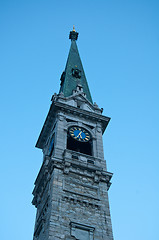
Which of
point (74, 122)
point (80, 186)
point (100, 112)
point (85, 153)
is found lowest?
point (80, 186)

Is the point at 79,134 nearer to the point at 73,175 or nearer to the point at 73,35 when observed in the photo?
the point at 73,175

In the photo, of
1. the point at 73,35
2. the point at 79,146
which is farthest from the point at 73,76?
the point at 73,35

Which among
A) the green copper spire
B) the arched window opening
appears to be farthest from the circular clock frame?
the green copper spire

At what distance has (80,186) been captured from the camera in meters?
36.8

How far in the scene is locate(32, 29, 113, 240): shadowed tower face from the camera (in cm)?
3275

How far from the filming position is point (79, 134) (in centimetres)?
4378

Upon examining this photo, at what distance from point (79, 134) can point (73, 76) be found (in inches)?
580

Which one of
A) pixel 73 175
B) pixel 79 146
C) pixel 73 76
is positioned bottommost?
pixel 73 175

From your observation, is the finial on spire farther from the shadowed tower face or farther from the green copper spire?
the shadowed tower face

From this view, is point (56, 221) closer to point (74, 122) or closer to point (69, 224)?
point (69, 224)

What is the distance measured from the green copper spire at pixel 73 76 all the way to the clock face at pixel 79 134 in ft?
23.9

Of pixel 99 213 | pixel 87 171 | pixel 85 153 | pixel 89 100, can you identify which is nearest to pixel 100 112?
pixel 89 100

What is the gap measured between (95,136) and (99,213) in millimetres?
11688

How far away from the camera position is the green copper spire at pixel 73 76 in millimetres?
52625
